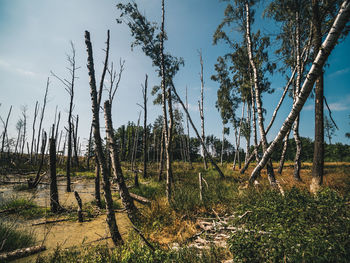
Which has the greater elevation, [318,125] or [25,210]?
[318,125]

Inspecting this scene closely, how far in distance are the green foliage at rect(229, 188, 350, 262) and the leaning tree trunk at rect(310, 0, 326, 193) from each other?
1869mm

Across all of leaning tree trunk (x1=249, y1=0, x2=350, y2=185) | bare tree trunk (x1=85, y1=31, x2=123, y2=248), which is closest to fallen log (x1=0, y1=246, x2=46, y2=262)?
bare tree trunk (x1=85, y1=31, x2=123, y2=248)

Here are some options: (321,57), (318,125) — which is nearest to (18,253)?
(321,57)

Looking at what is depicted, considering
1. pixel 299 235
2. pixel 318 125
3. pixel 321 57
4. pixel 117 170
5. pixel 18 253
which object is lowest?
pixel 18 253

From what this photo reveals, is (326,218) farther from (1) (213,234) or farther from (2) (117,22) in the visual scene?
(2) (117,22)

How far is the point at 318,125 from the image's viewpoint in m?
5.09

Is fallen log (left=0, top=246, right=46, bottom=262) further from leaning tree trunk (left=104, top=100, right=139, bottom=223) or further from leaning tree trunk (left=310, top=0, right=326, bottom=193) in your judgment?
leaning tree trunk (left=310, top=0, right=326, bottom=193)

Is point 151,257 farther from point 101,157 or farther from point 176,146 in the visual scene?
point 176,146

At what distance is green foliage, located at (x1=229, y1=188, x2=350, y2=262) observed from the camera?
74.7 inches

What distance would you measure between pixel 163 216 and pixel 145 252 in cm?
188

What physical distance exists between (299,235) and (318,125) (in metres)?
4.62

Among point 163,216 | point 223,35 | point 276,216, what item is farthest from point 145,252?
point 223,35

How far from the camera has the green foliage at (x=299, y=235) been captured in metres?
1.90

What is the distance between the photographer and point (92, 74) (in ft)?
12.7
